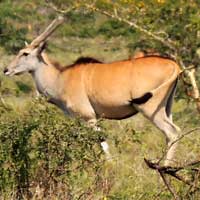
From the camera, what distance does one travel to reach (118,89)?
9445 millimetres

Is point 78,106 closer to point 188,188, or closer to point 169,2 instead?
point 169,2

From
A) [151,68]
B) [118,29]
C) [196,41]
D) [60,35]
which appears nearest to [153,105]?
[151,68]

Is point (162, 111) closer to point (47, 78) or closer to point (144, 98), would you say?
point (144, 98)

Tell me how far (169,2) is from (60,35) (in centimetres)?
797

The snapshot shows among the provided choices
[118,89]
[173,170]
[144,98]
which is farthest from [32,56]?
[173,170]

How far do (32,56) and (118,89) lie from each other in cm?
159

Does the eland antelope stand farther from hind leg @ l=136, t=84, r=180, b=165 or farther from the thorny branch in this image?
the thorny branch

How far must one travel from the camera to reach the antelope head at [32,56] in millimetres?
10516

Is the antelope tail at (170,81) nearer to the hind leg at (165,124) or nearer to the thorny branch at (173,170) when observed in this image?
the hind leg at (165,124)

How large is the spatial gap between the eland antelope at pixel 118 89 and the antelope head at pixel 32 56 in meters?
0.03

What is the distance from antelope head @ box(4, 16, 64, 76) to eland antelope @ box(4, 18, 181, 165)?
28mm

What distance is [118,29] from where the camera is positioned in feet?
58.6

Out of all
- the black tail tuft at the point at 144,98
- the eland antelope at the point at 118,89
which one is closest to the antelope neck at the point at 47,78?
the eland antelope at the point at 118,89

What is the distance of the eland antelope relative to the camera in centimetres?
924
